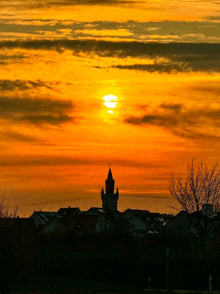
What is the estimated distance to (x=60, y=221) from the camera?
277 feet

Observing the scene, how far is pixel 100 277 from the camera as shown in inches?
1698

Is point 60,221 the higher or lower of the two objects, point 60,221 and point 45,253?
the higher

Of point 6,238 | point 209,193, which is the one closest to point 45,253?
point 209,193

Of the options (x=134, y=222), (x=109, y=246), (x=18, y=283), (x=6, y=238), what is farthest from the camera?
(x=134, y=222)

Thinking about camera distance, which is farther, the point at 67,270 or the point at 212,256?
the point at 212,256

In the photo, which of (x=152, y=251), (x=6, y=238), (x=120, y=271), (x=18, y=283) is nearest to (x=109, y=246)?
(x=152, y=251)

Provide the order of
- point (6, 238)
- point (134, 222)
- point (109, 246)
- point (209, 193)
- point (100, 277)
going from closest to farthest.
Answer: point (6, 238)
point (100, 277)
point (209, 193)
point (109, 246)
point (134, 222)

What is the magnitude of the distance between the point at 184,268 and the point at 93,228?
38479 mm

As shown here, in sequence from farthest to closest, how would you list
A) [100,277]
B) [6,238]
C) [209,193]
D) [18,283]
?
1. [209,193]
2. [100,277]
3. [18,283]
4. [6,238]

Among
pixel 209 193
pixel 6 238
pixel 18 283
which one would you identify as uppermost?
pixel 209 193

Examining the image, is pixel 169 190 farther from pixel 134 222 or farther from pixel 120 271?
pixel 134 222

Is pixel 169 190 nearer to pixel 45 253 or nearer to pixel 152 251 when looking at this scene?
pixel 152 251

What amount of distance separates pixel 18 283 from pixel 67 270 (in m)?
6.20

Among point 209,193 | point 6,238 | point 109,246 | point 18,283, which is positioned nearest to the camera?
point 6,238
